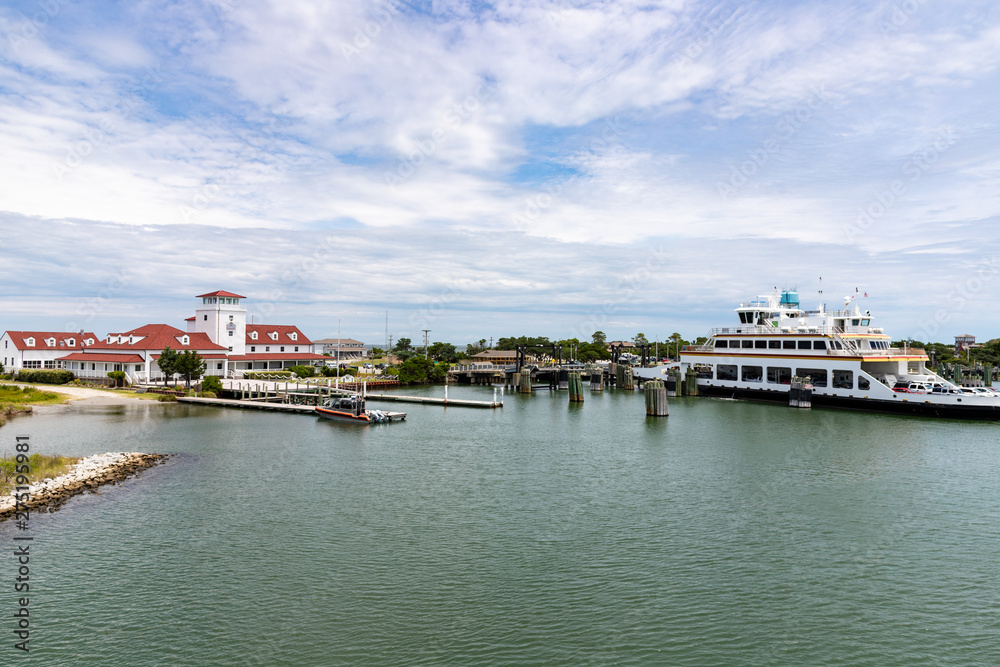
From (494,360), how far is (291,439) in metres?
79.6

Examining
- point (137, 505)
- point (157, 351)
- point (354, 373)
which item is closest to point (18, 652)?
point (137, 505)

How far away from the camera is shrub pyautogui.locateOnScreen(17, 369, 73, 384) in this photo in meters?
67.9

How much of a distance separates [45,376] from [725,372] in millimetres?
77893

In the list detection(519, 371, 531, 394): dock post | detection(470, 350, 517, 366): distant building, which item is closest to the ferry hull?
detection(519, 371, 531, 394): dock post

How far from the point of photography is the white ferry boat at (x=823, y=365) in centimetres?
4853

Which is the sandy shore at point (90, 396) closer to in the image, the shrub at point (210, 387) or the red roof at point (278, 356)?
the shrub at point (210, 387)

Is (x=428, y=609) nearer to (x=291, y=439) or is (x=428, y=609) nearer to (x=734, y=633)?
(x=734, y=633)

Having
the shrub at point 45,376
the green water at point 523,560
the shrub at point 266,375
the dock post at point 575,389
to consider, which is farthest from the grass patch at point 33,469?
the dock post at point 575,389

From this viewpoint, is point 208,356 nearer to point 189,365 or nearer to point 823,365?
point 189,365

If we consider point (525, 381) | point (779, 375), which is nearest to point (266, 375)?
point (525, 381)

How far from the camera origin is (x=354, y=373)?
89.9 meters

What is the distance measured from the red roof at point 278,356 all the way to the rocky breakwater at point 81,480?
47066 mm

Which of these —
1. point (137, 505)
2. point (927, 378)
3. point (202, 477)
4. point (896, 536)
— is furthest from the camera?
point (927, 378)

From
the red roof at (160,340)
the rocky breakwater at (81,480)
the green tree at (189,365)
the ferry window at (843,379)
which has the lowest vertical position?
the rocky breakwater at (81,480)
